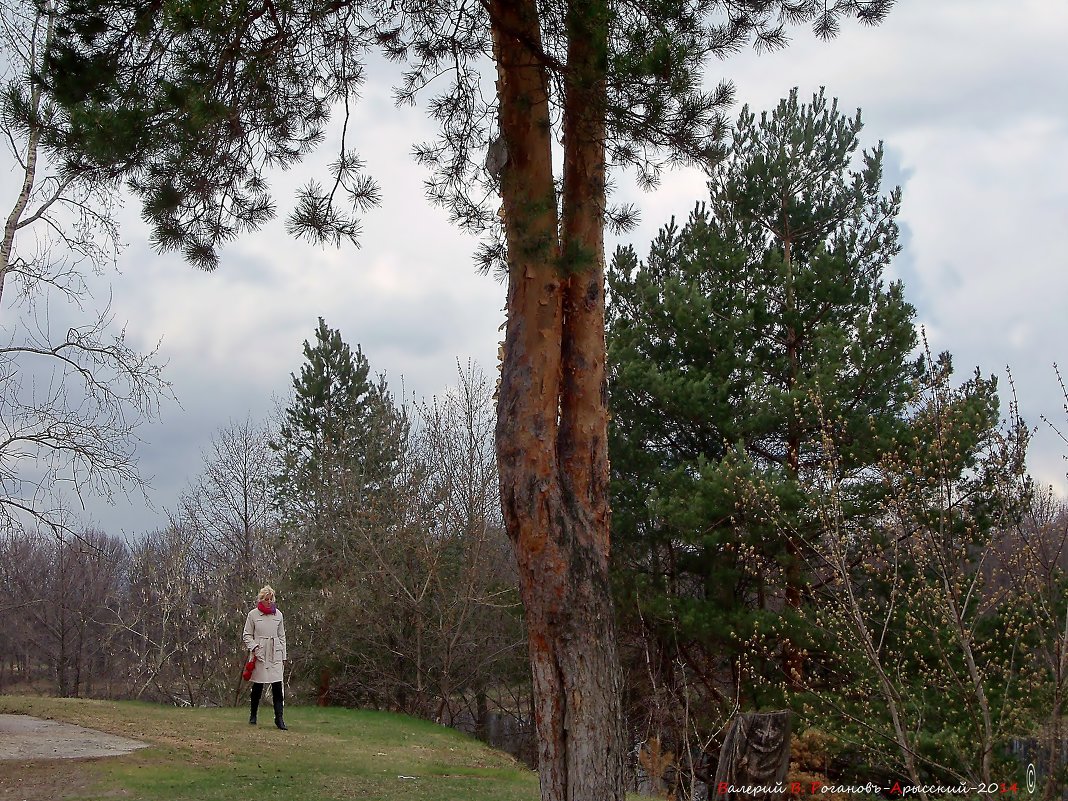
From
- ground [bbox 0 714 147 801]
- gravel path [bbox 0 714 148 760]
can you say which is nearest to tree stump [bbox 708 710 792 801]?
ground [bbox 0 714 147 801]

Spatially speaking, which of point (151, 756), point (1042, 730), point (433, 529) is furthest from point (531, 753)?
point (1042, 730)

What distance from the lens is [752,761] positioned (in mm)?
4195

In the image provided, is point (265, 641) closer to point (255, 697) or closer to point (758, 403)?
point (255, 697)

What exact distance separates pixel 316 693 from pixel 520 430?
16.3m

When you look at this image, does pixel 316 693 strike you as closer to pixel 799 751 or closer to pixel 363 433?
pixel 363 433

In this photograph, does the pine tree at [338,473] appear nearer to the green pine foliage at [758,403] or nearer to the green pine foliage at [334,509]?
the green pine foliage at [334,509]

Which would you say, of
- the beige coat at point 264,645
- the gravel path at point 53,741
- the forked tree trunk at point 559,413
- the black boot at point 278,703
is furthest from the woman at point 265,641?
the forked tree trunk at point 559,413

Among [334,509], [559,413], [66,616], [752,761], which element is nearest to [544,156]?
[559,413]

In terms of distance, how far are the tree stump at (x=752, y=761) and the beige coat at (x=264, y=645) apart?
7.80 metres

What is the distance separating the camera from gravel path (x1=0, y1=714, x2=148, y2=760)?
8500 millimetres

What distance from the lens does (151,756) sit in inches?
344

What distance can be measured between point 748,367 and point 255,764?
9.23m

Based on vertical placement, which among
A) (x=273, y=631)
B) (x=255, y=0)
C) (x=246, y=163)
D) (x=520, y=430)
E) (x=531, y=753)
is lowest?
(x=531, y=753)

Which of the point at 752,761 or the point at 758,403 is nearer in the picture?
the point at 752,761
